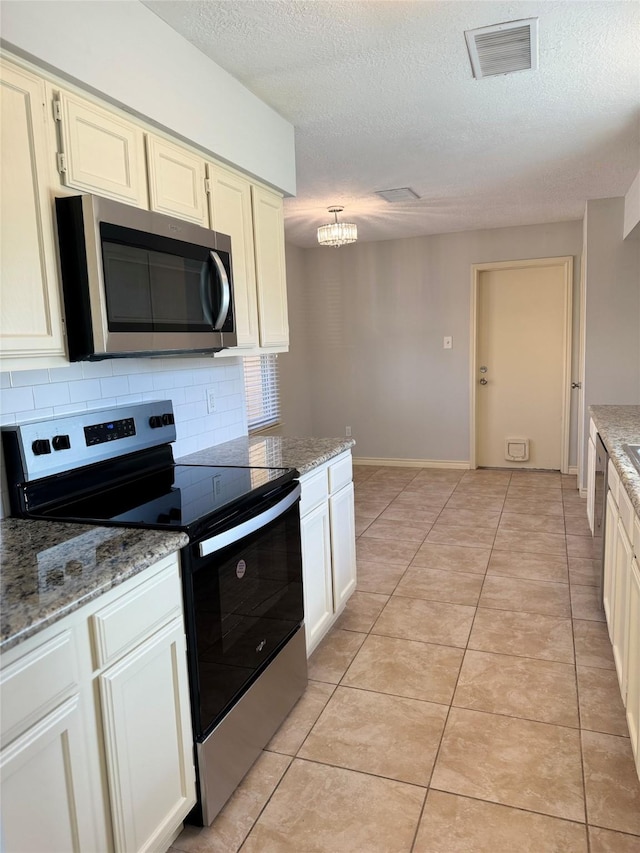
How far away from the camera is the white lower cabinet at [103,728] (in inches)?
44.4

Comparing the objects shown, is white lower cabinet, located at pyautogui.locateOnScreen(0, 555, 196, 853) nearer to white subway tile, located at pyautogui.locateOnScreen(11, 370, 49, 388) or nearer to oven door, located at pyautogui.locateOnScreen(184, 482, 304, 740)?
oven door, located at pyautogui.locateOnScreen(184, 482, 304, 740)

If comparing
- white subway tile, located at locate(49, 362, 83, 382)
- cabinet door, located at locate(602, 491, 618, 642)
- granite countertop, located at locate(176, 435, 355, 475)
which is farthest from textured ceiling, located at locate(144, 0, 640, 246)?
cabinet door, located at locate(602, 491, 618, 642)

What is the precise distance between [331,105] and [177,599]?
7.32ft

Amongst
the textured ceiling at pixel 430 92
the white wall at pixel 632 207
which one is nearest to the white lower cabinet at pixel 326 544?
the textured ceiling at pixel 430 92

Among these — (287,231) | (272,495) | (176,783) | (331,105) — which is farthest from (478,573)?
(287,231)

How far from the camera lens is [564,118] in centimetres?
291

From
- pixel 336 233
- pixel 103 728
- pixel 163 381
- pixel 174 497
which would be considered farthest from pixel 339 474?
pixel 336 233

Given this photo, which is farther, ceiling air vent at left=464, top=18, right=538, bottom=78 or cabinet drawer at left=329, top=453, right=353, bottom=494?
cabinet drawer at left=329, top=453, right=353, bottom=494

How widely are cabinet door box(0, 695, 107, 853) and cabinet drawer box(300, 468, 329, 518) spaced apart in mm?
1238

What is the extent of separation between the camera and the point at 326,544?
8.73 ft

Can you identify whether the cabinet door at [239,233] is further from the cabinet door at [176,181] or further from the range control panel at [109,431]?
the range control panel at [109,431]

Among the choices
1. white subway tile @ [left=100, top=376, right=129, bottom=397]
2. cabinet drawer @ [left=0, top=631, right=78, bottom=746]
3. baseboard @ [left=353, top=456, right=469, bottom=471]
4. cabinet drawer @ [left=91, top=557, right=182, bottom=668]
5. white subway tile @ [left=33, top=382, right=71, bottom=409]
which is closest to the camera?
cabinet drawer @ [left=0, top=631, right=78, bottom=746]

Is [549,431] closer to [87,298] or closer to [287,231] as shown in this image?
[287,231]

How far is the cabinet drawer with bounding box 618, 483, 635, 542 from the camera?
1.94 meters
